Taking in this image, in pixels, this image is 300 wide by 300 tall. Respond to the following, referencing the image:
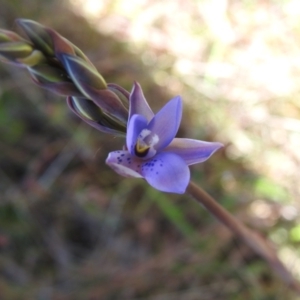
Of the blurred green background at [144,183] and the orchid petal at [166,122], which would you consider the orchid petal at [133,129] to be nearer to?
the orchid petal at [166,122]

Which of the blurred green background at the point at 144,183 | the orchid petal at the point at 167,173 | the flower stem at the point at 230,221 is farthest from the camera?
the blurred green background at the point at 144,183

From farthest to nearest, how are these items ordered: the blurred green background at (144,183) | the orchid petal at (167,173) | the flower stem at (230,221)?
the blurred green background at (144,183) → the flower stem at (230,221) → the orchid petal at (167,173)

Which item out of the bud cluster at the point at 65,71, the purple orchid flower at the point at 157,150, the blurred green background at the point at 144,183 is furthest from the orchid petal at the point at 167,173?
the blurred green background at the point at 144,183

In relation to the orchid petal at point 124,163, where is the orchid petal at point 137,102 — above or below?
above

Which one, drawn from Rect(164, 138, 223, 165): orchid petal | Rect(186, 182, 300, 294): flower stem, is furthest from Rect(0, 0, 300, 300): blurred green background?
Rect(164, 138, 223, 165): orchid petal

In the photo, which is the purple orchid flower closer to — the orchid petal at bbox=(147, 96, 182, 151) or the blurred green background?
the orchid petal at bbox=(147, 96, 182, 151)

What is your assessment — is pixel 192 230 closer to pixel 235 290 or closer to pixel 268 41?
pixel 235 290

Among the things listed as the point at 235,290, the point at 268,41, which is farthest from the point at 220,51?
the point at 235,290
